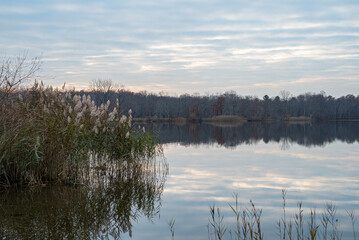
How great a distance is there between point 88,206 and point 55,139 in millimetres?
2181

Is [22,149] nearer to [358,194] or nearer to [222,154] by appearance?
[358,194]

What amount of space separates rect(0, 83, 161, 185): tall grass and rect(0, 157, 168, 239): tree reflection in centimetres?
38

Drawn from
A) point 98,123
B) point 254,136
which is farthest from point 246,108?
point 98,123

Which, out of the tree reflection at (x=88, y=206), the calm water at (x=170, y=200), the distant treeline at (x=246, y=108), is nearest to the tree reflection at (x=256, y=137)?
the calm water at (x=170, y=200)

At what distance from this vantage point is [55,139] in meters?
8.33

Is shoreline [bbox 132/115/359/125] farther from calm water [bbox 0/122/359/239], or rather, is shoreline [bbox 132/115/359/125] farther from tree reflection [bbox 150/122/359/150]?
calm water [bbox 0/122/359/239]

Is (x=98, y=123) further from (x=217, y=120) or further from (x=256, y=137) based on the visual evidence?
(x=217, y=120)

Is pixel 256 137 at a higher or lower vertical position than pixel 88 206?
higher

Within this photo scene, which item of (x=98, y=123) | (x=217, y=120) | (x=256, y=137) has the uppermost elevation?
(x=217, y=120)

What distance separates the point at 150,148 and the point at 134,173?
0.85 meters

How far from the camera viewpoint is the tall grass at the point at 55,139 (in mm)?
Result: 7922

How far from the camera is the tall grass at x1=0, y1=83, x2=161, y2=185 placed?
7.92m

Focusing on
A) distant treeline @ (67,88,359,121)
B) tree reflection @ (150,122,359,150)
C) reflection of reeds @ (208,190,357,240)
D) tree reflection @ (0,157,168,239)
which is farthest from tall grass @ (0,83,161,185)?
distant treeline @ (67,88,359,121)

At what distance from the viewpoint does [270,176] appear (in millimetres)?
10953
